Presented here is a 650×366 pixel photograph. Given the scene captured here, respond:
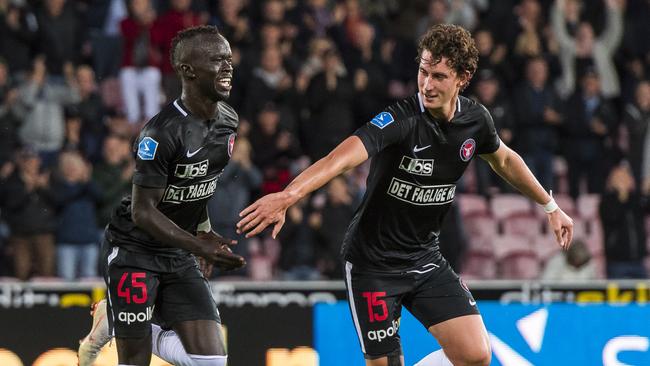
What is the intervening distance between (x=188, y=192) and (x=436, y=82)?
149 cm

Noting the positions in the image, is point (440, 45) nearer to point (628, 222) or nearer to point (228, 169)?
point (228, 169)

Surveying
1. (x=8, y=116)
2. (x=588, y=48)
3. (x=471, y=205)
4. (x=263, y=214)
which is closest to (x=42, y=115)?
(x=8, y=116)

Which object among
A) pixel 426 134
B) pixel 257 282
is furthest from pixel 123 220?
pixel 257 282

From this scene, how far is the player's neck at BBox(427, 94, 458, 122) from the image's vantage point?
6.96 meters

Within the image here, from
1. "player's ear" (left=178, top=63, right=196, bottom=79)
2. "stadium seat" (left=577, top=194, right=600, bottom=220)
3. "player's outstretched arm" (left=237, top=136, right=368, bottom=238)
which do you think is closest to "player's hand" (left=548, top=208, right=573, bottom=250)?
"player's outstretched arm" (left=237, top=136, right=368, bottom=238)

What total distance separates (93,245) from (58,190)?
661mm

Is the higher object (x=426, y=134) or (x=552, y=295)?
(x=426, y=134)

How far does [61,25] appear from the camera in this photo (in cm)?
1420

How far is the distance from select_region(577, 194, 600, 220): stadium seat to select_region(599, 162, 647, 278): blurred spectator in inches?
13.0

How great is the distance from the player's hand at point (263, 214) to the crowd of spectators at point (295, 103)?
693 cm

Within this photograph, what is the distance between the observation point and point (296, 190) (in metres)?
5.95

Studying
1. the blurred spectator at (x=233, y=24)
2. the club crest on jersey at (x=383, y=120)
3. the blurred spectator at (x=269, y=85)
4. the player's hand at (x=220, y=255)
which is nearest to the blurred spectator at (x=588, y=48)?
the blurred spectator at (x=269, y=85)

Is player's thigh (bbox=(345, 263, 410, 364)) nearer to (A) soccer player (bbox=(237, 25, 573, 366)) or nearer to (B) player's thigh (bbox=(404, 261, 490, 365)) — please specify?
(A) soccer player (bbox=(237, 25, 573, 366))

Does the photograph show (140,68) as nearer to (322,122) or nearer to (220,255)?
(322,122)
